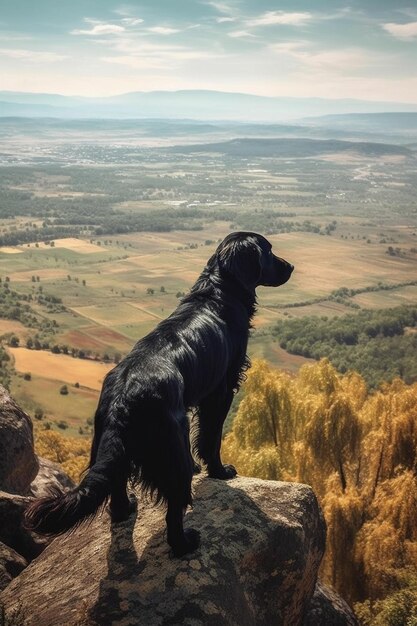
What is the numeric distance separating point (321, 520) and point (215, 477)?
6.01ft

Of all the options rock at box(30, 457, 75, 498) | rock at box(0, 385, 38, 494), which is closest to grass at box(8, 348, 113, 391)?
rock at box(30, 457, 75, 498)

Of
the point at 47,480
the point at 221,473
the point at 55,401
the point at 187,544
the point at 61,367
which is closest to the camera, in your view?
the point at 187,544

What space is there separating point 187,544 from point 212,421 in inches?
70.6

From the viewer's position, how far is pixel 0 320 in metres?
105

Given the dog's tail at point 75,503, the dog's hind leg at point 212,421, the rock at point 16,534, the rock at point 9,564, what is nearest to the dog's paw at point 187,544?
the dog's hind leg at point 212,421

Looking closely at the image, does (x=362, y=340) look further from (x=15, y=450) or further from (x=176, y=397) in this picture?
(x=176, y=397)

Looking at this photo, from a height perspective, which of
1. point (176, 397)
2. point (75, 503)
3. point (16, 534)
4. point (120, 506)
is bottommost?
point (16, 534)

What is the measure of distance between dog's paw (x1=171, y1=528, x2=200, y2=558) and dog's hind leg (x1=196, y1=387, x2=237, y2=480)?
1.45m

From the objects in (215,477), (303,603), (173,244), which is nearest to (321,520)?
(303,603)

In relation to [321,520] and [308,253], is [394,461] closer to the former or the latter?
[321,520]

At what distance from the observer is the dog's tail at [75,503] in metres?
5.45

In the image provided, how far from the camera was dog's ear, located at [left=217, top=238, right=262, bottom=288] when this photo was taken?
845 centimetres

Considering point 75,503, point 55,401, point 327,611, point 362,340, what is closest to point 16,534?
point 75,503

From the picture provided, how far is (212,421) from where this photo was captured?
8.50 metres
